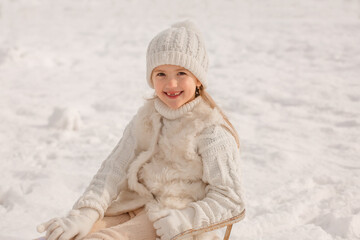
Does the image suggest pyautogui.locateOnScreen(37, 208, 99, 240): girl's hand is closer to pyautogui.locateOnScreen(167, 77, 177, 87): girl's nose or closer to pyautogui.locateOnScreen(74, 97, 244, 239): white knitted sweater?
pyautogui.locateOnScreen(74, 97, 244, 239): white knitted sweater

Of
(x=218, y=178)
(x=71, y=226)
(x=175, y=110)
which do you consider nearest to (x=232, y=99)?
(x=175, y=110)

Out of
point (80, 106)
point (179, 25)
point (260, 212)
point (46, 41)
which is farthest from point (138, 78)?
point (179, 25)

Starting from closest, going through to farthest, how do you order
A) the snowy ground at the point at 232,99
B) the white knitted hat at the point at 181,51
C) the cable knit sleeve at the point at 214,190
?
the cable knit sleeve at the point at 214,190 < the white knitted hat at the point at 181,51 < the snowy ground at the point at 232,99

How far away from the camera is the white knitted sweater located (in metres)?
1.67

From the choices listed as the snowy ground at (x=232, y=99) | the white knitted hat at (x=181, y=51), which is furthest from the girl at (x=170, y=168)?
A: the snowy ground at (x=232, y=99)

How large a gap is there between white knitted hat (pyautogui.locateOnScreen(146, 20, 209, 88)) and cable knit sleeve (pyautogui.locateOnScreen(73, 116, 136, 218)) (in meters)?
0.36

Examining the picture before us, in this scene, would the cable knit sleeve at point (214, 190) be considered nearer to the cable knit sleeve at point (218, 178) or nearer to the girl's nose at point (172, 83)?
the cable knit sleeve at point (218, 178)

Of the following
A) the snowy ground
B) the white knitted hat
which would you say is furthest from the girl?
the snowy ground

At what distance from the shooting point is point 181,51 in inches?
68.9

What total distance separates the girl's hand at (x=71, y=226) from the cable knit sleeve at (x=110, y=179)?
47 millimetres

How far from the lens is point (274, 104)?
4258 millimetres

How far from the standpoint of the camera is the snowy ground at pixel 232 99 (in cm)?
269

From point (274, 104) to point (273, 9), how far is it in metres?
3.87

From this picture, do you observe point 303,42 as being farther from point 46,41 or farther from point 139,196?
point 139,196
